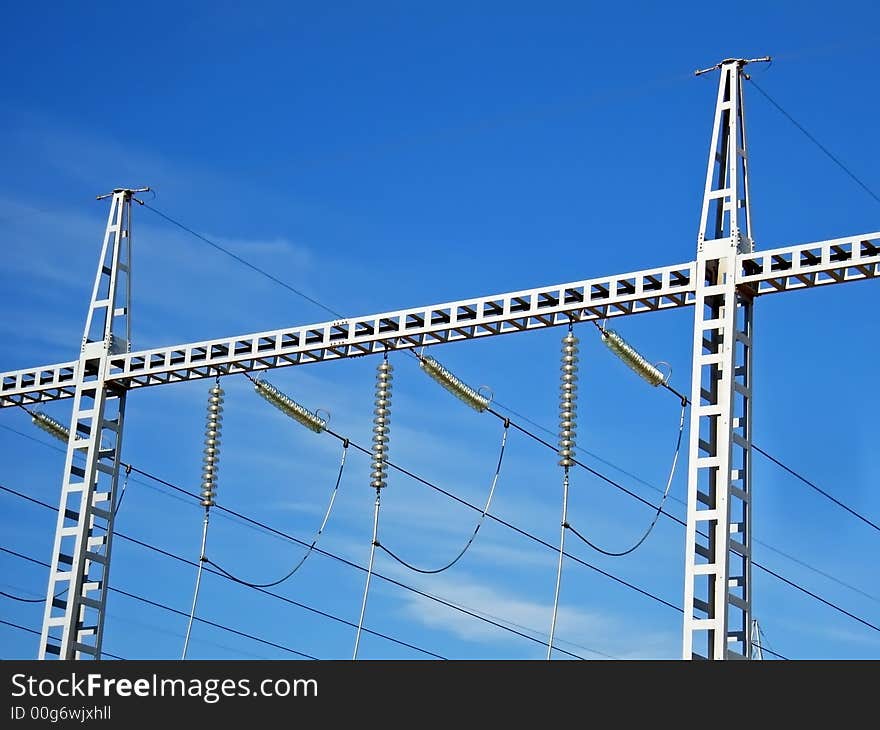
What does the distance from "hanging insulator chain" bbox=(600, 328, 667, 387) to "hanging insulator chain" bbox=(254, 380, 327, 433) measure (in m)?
5.36

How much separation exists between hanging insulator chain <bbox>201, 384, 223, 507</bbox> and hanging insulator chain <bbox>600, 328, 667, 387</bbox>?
6769 mm

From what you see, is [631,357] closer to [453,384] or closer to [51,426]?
[453,384]

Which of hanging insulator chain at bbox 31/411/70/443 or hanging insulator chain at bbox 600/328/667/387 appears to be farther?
hanging insulator chain at bbox 31/411/70/443

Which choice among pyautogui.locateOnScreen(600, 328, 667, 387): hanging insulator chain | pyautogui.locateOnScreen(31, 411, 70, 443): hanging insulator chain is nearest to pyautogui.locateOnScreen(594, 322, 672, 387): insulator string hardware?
pyautogui.locateOnScreen(600, 328, 667, 387): hanging insulator chain

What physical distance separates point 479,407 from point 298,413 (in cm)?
301

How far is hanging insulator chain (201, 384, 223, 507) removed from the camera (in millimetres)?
26438

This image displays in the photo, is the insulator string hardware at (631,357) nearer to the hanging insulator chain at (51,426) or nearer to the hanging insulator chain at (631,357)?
the hanging insulator chain at (631,357)

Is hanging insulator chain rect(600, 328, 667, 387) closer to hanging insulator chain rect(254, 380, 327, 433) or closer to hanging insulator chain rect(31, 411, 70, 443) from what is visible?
hanging insulator chain rect(254, 380, 327, 433)

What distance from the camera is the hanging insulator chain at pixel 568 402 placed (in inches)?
922

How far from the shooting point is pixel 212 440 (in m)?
26.6

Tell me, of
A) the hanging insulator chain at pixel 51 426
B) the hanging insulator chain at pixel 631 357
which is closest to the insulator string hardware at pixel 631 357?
the hanging insulator chain at pixel 631 357

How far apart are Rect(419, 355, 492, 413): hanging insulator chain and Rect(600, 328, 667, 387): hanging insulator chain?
8.59ft

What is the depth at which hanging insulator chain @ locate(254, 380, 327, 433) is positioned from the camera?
25953mm
